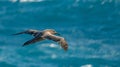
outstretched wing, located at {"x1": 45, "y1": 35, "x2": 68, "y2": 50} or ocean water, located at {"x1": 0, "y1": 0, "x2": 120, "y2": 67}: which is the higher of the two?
ocean water, located at {"x1": 0, "y1": 0, "x2": 120, "y2": 67}

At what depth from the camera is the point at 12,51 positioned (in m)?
57.8

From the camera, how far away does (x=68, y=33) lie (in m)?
56.8

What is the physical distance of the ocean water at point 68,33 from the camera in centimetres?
5578

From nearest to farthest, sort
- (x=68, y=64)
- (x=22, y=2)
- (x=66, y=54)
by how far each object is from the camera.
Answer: (x=68, y=64) < (x=66, y=54) < (x=22, y=2)

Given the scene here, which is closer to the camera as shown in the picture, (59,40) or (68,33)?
(59,40)

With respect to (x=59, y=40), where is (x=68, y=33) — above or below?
above

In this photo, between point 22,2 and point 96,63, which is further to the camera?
point 22,2

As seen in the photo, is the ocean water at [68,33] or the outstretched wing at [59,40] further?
the ocean water at [68,33]

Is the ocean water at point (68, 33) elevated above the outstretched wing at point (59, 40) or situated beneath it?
elevated above

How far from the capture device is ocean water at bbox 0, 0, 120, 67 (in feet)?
183

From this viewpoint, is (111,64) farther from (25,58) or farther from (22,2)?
(22,2)

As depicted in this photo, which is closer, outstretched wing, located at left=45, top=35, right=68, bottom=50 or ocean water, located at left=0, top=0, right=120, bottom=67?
outstretched wing, located at left=45, top=35, right=68, bottom=50

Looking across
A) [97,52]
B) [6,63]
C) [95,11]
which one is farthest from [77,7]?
[6,63]

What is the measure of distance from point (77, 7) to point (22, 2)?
252 inches
